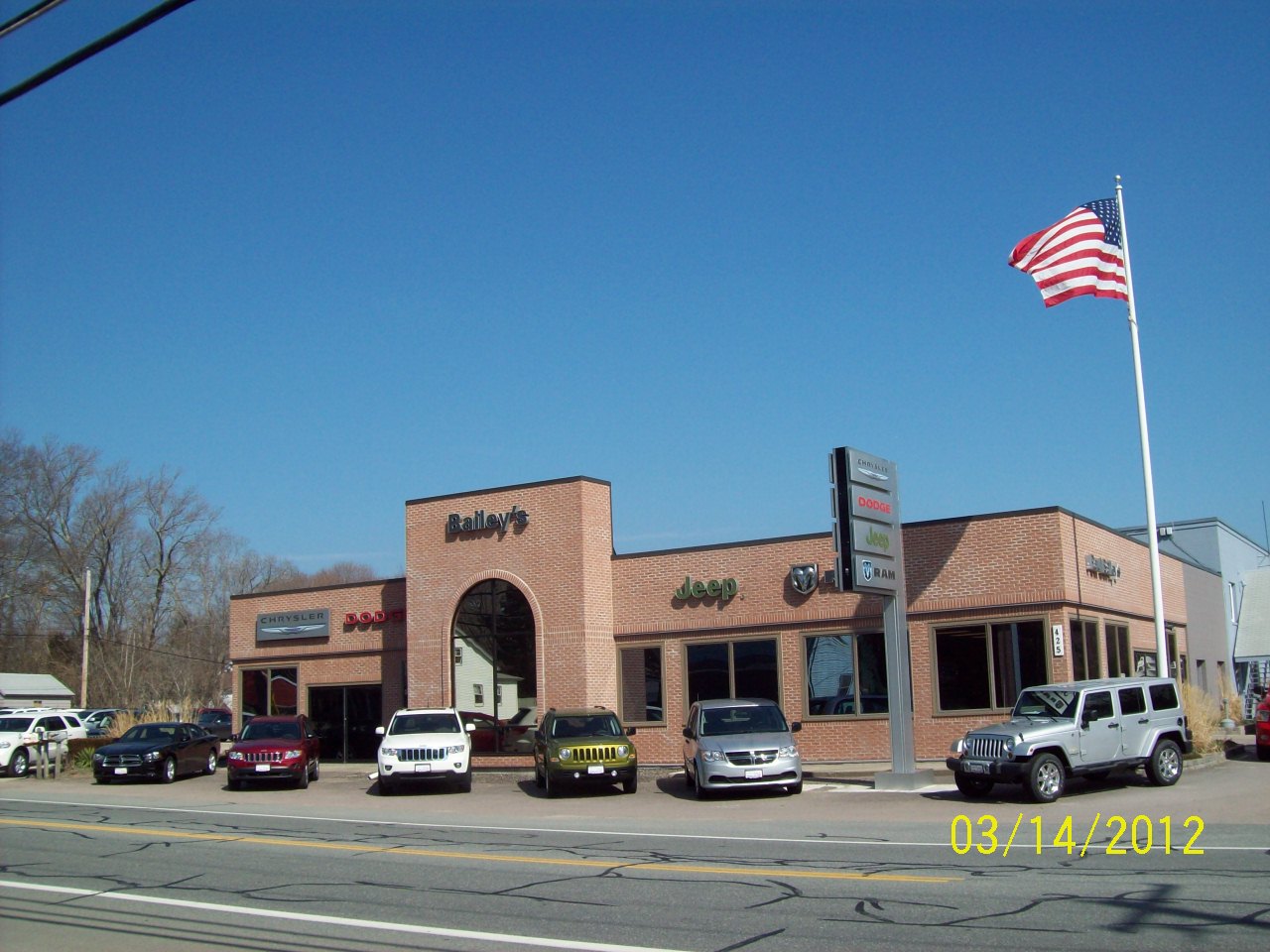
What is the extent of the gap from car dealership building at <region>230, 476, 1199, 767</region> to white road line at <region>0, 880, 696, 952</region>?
52.9 feet

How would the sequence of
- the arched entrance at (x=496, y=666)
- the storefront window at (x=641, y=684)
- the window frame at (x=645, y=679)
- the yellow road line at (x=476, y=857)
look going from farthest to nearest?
the arched entrance at (x=496, y=666) → the storefront window at (x=641, y=684) → the window frame at (x=645, y=679) → the yellow road line at (x=476, y=857)

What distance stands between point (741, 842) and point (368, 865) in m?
4.41

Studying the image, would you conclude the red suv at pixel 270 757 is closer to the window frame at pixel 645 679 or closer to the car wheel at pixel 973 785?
the window frame at pixel 645 679

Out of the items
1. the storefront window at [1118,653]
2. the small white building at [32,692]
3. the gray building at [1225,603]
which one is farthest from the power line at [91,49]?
the small white building at [32,692]

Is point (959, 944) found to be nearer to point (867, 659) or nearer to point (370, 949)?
point (370, 949)

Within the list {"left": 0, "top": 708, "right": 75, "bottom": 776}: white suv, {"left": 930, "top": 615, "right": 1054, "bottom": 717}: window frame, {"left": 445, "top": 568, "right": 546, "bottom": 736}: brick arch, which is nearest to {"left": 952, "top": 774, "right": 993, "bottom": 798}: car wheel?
{"left": 930, "top": 615, "right": 1054, "bottom": 717}: window frame

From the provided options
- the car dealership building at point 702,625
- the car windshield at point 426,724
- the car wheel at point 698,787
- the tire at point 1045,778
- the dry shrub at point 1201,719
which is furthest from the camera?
the car windshield at point 426,724

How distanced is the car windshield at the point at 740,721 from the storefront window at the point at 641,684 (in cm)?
637

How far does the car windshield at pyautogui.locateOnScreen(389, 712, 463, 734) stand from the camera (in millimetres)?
24688

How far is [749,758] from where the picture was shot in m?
20.2

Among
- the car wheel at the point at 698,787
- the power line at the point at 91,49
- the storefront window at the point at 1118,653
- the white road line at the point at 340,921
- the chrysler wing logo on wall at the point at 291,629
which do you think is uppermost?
the power line at the point at 91,49

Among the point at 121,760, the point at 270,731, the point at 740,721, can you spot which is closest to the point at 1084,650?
the point at 740,721

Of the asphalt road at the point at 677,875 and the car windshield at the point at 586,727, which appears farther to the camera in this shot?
the car windshield at the point at 586,727

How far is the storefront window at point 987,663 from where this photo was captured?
2391 centimetres
